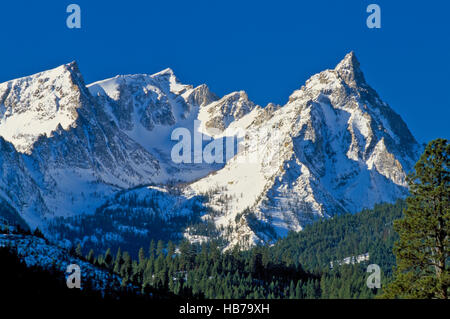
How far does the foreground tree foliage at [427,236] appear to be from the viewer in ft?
178

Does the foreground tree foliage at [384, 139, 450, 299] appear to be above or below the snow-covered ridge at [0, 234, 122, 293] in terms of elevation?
below

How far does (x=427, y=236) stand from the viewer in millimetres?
55406

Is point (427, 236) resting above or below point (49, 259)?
below

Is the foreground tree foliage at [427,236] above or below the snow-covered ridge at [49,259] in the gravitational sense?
below

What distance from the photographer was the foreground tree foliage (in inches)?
2133

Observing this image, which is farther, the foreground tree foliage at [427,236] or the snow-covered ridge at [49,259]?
the snow-covered ridge at [49,259]

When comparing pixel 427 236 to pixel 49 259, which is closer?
pixel 427 236

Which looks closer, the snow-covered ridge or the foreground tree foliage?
the foreground tree foliage
